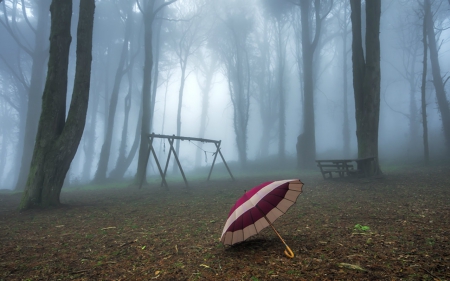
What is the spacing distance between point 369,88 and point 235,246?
8.93 meters

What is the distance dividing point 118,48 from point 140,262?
95.7ft

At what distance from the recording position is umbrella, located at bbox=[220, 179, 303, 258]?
8.95 feet

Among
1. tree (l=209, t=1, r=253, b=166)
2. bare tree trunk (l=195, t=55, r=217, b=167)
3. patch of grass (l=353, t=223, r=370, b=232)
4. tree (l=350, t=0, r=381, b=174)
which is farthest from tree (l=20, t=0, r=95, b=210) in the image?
bare tree trunk (l=195, t=55, r=217, b=167)

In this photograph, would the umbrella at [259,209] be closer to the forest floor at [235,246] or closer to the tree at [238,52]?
the forest floor at [235,246]

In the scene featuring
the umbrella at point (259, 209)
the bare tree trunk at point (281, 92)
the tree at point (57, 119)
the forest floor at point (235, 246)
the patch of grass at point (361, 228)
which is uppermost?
the bare tree trunk at point (281, 92)

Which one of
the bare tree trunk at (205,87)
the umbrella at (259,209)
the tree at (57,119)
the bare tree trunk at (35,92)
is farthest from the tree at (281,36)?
the umbrella at (259,209)

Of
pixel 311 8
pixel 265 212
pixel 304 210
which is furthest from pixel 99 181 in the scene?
pixel 311 8

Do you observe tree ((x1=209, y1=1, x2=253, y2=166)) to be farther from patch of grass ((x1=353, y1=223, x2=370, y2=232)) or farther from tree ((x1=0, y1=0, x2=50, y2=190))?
patch of grass ((x1=353, y1=223, x2=370, y2=232))

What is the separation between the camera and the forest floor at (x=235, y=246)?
243 centimetres

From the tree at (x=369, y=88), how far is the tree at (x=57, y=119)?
9.90 metres

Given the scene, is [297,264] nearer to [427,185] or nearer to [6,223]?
[6,223]

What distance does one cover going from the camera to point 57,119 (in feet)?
21.8

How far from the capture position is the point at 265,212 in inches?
118

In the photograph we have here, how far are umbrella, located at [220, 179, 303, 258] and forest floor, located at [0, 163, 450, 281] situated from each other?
267 millimetres
